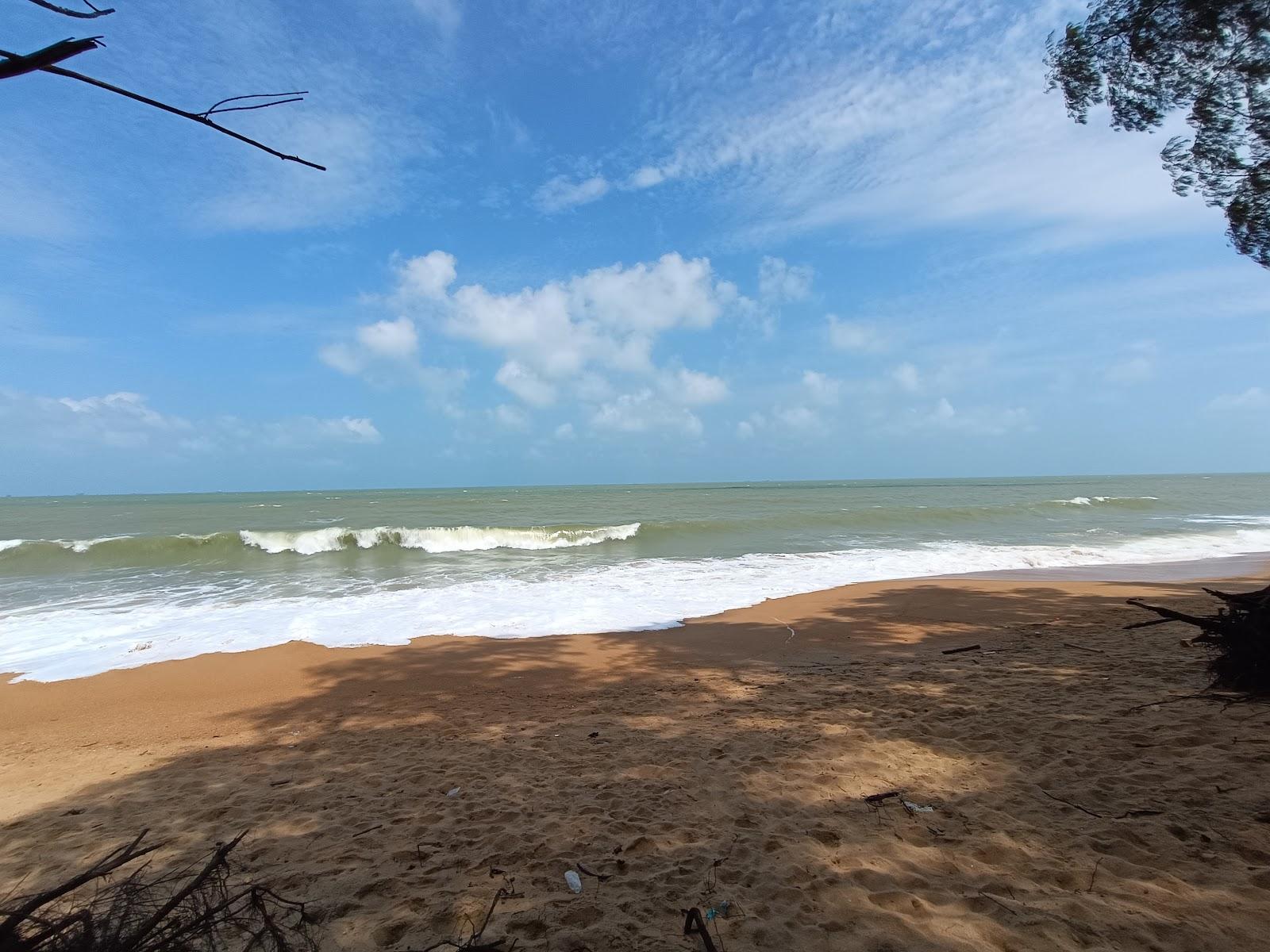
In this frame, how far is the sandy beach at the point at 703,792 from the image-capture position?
2.54 meters

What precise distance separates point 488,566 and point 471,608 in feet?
17.9

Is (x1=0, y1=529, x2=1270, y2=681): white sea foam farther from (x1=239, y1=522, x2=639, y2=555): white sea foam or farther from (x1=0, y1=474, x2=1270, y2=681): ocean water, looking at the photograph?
(x1=239, y1=522, x2=639, y2=555): white sea foam

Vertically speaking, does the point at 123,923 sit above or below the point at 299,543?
above

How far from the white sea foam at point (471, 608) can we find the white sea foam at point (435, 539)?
275 inches

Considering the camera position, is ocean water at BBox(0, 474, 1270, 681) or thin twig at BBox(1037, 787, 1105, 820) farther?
ocean water at BBox(0, 474, 1270, 681)

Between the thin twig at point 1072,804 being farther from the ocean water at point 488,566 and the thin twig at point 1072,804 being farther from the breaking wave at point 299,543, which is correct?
the breaking wave at point 299,543

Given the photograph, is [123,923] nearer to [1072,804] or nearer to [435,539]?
[1072,804]

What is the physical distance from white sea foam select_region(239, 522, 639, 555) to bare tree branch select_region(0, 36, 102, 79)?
20.1 meters

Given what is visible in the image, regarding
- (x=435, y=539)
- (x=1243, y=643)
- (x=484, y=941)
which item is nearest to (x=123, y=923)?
(x=484, y=941)

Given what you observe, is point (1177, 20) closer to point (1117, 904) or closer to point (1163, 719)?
point (1163, 719)

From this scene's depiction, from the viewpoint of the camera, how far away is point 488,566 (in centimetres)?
1627

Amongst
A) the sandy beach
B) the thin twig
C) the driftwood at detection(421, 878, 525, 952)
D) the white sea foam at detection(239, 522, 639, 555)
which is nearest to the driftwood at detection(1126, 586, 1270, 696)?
the sandy beach

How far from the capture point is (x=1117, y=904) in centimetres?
243

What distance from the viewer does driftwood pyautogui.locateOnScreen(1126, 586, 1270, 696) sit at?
4.53 m
